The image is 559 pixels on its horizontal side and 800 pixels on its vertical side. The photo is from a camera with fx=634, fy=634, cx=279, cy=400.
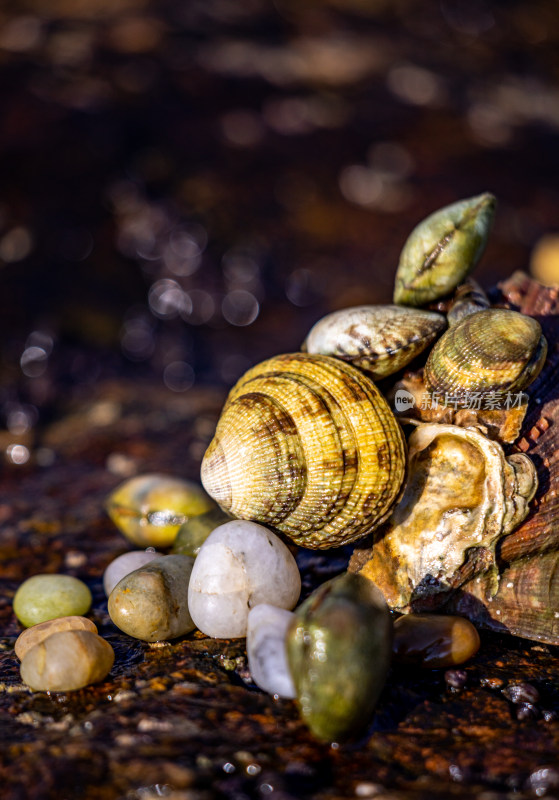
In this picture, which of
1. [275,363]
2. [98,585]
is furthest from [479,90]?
[98,585]

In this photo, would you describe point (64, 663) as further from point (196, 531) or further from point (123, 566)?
point (196, 531)

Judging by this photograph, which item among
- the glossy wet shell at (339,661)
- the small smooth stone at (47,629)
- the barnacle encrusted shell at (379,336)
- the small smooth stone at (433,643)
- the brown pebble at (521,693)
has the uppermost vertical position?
the barnacle encrusted shell at (379,336)

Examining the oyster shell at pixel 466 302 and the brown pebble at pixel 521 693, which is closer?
the brown pebble at pixel 521 693

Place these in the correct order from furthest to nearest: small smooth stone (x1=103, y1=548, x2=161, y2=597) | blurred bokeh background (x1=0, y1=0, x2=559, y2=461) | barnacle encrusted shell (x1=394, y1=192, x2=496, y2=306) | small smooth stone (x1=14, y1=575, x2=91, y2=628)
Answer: blurred bokeh background (x1=0, y1=0, x2=559, y2=461) < barnacle encrusted shell (x1=394, y1=192, x2=496, y2=306) < small smooth stone (x1=103, y1=548, x2=161, y2=597) < small smooth stone (x1=14, y1=575, x2=91, y2=628)

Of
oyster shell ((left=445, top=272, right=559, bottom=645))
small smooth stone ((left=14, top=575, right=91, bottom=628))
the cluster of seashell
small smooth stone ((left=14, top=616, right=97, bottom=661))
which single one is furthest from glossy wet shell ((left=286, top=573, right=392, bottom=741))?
small smooth stone ((left=14, top=575, right=91, bottom=628))

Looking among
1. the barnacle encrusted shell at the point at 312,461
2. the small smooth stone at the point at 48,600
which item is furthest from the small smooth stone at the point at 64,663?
the barnacle encrusted shell at the point at 312,461

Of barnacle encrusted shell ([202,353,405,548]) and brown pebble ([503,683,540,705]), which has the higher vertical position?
barnacle encrusted shell ([202,353,405,548])

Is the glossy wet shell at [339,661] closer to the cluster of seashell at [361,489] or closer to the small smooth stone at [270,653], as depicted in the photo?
the small smooth stone at [270,653]

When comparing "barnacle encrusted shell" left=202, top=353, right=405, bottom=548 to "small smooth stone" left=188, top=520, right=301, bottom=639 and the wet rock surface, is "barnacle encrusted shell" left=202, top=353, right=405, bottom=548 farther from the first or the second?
the wet rock surface
